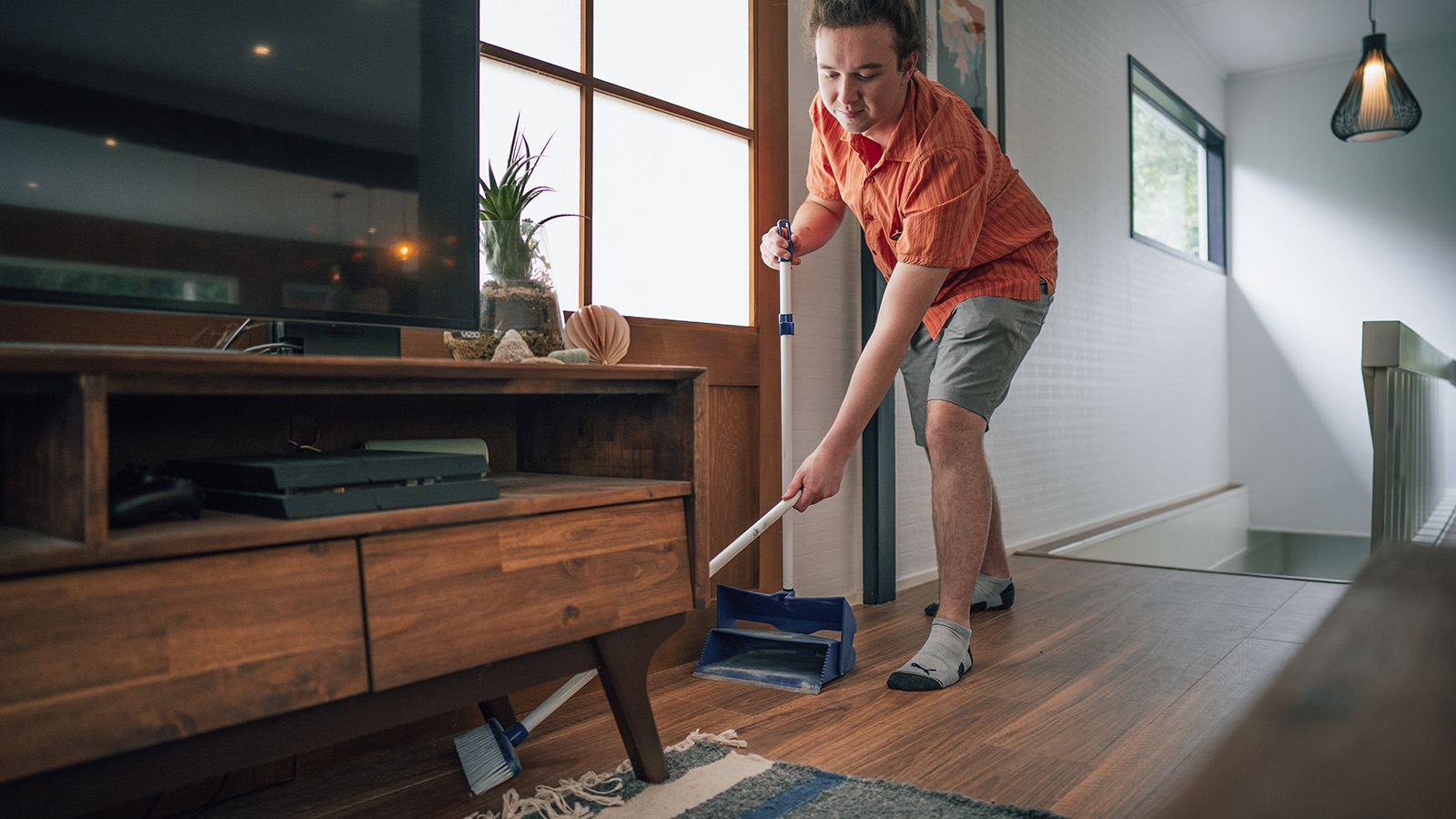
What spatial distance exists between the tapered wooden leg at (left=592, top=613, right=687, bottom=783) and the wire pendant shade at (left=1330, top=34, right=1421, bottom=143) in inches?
186

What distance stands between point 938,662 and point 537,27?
58.0 inches

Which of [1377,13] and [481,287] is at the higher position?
[1377,13]

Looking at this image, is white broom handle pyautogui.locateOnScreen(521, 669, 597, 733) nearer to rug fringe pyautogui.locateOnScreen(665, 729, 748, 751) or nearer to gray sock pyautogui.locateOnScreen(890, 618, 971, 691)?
rug fringe pyautogui.locateOnScreen(665, 729, 748, 751)

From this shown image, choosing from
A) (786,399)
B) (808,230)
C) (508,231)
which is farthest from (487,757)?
(808,230)

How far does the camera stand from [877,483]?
2.53 meters

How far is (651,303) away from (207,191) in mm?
1059

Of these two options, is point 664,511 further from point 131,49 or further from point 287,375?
point 131,49

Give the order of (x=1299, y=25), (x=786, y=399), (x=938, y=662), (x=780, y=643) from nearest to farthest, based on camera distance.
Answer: (x=938, y=662) < (x=780, y=643) < (x=786, y=399) < (x=1299, y=25)

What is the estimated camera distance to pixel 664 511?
1.30 m

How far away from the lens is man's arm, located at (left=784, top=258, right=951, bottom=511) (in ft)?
5.11

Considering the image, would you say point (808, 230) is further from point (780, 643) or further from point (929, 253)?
point (780, 643)

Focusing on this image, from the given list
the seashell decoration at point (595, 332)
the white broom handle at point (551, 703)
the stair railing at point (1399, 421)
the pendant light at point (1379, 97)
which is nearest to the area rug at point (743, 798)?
the white broom handle at point (551, 703)

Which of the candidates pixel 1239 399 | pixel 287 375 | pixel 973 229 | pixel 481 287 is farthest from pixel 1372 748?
pixel 1239 399

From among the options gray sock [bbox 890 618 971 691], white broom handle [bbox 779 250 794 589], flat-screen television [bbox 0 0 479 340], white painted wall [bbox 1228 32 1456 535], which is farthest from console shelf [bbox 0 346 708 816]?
white painted wall [bbox 1228 32 1456 535]
